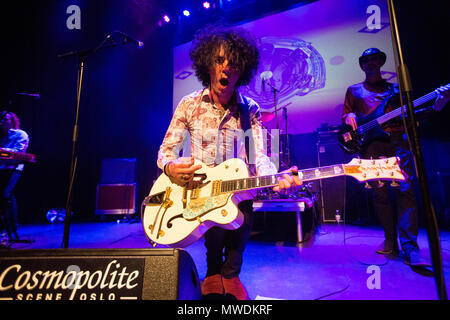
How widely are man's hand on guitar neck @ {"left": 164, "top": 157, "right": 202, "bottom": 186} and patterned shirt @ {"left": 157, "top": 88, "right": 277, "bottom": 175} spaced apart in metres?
0.27

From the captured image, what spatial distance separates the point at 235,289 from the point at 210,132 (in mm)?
1388

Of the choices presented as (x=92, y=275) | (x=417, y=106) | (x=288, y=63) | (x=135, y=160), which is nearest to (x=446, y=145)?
(x=417, y=106)

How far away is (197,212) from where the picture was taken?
1.68 m

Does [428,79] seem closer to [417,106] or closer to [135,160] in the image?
[417,106]

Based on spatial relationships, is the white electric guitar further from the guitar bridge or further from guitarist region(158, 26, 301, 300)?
guitarist region(158, 26, 301, 300)

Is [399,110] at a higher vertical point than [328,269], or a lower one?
higher

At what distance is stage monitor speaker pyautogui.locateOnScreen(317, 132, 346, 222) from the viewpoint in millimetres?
4855

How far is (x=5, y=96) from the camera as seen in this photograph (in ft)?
19.8

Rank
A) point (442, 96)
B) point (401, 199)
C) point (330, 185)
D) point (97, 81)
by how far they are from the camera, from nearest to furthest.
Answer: point (442, 96) < point (401, 199) < point (330, 185) < point (97, 81)

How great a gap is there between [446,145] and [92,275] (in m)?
6.10

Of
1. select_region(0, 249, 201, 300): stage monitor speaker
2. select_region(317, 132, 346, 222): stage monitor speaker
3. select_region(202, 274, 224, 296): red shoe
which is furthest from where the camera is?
select_region(317, 132, 346, 222): stage monitor speaker

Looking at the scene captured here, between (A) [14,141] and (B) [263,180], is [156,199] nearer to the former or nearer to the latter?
(B) [263,180]

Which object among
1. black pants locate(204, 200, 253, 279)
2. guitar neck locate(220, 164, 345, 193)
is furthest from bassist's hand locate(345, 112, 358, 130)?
black pants locate(204, 200, 253, 279)

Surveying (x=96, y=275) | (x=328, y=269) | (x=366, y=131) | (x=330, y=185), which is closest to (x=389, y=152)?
(x=366, y=131)
